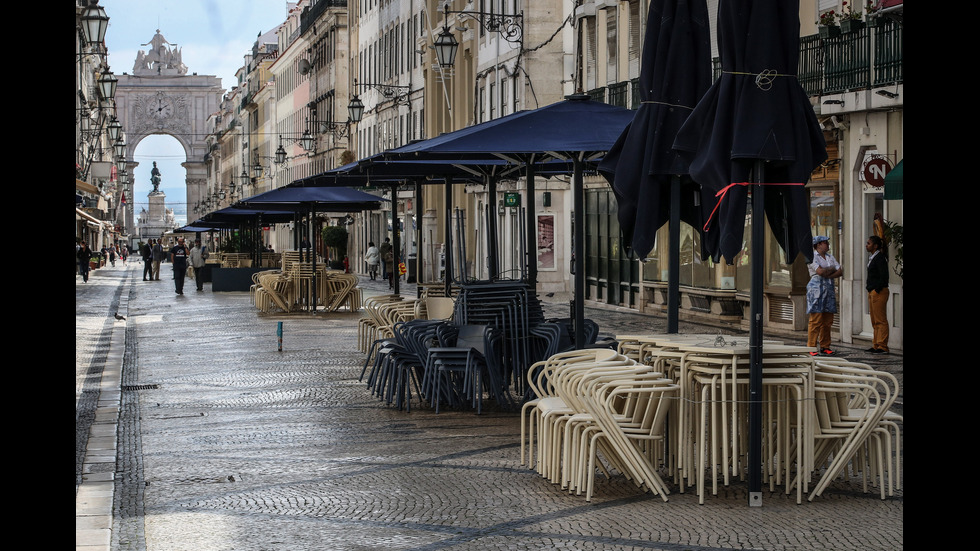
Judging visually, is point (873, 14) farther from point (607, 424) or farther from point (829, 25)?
point (607, 424)

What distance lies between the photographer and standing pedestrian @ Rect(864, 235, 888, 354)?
61.4 feet

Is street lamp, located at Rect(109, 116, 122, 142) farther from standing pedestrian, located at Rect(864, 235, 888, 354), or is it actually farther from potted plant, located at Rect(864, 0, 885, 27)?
standing pedestrian, located at Rect(864, 235, 888, 354)

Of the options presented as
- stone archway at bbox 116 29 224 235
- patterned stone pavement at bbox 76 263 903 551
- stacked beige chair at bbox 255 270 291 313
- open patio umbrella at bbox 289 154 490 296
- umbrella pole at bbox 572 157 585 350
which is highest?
stone archway at bbox 116 29 224 235

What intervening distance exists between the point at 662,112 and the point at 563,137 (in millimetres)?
2243

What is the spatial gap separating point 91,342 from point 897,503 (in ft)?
58.7

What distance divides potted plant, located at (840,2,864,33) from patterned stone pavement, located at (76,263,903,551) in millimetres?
10050

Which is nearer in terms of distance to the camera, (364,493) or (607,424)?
(607,424)

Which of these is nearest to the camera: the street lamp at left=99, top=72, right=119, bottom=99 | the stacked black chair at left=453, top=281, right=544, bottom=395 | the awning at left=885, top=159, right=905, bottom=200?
the stacked black chair at left=453, top=281, right=544, bottom=395

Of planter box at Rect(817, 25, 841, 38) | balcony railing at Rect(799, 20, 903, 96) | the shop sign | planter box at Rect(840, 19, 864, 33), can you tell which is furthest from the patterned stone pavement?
planter box at Rect(817, 25, 841, 38)

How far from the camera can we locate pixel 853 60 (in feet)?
70.9

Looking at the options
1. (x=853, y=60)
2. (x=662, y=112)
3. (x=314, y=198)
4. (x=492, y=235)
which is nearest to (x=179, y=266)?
(x=314, y=198)

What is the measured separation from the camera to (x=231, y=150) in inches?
6142

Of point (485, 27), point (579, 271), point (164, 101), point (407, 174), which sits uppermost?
point (164, 101)
